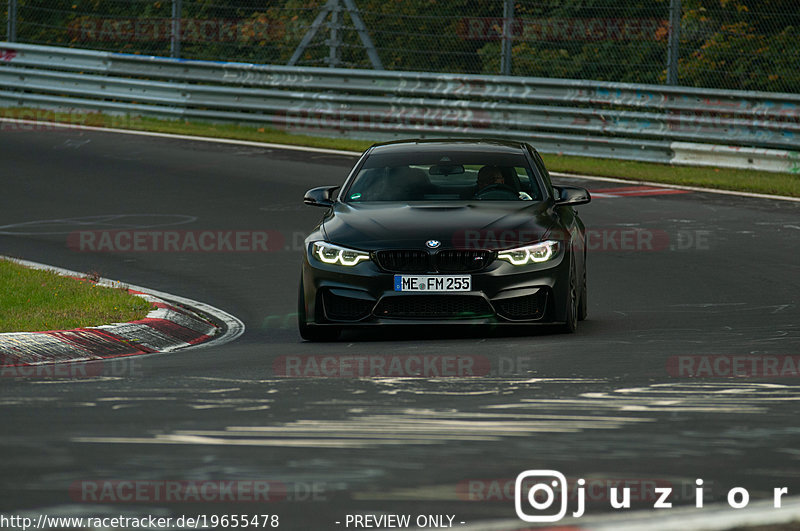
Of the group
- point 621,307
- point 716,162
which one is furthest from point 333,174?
point 621,307

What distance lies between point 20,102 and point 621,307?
18.4 meters

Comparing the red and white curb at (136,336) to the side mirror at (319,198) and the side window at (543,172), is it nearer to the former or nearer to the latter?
the side mirror at (319,198)

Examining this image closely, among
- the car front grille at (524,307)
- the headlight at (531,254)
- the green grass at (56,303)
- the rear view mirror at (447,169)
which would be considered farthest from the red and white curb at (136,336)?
the headlight at (531,254)

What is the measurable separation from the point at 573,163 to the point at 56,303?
11.7 metres

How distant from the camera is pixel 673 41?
20375 mm

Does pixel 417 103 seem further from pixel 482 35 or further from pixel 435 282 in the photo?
pixel 435 282

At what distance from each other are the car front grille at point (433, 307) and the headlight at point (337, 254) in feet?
1.11

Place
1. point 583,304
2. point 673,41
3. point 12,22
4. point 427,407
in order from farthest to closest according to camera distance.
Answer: point 12,22 < point 673,41 < point 583,304 < point 427,407

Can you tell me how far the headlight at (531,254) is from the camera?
9516mm

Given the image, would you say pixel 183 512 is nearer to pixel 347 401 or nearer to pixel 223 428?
pixel 223 428

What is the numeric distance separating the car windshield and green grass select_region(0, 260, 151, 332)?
1914 mm

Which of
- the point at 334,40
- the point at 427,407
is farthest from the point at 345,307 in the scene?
the point at 334,40

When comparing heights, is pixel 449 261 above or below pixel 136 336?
above

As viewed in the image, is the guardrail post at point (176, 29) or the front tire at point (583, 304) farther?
the guardrail post at point (176, 29)
